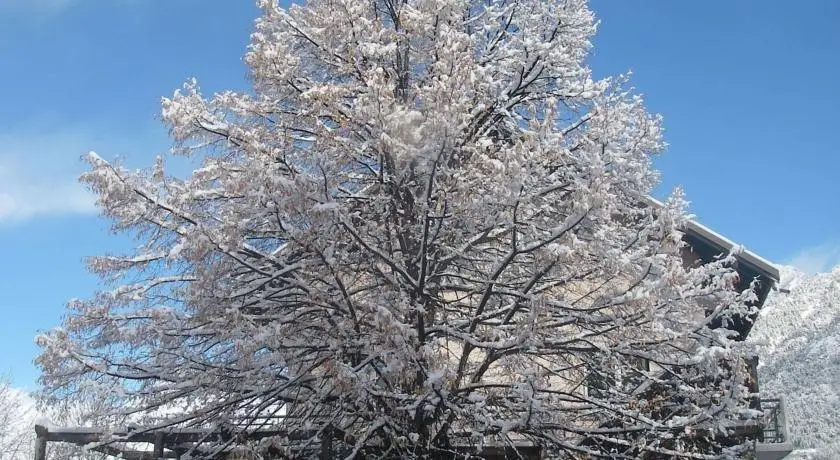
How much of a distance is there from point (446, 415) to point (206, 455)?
112 inches

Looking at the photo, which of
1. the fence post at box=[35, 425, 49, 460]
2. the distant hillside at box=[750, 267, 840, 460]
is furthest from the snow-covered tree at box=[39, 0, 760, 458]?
the distant hillside at box=[750, 267, 840, 460]

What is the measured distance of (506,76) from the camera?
424 inches

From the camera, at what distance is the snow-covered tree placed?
27.2 feet

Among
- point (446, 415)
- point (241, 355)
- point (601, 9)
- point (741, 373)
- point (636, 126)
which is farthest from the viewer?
point (601, 9)

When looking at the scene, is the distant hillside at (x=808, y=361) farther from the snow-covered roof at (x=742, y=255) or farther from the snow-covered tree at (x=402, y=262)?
the snow-covered tree at (x=402, y=262)

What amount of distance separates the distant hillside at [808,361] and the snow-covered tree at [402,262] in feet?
82.4

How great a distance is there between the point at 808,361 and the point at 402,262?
4671 centimetres

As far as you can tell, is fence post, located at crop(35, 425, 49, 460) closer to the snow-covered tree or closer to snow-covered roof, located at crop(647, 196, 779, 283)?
the snow-covered tree

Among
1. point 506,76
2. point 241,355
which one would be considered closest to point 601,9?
point 506,76

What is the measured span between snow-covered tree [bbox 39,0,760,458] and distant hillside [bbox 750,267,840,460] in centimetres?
2512

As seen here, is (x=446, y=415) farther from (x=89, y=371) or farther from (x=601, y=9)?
(x=601, y=9)

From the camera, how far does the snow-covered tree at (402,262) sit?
8.30 meters

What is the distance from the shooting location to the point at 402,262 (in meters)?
9.64

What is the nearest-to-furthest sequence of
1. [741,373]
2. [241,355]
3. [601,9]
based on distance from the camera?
1. [241,355]
2. [741,373]
3. [601,9]
